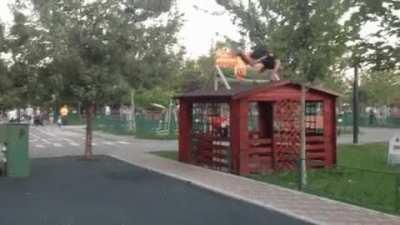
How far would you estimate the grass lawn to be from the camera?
1150cm

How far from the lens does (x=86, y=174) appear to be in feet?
55.5

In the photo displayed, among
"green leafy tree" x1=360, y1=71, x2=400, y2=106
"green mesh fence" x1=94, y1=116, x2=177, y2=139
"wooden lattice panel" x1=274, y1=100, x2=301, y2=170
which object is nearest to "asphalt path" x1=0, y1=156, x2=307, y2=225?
"wooden lattice panel" x1=274, y1=100, x2=301, y2=170

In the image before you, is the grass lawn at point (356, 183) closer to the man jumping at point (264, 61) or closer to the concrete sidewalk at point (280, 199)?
the concrete sidewalk at point (280, 199)

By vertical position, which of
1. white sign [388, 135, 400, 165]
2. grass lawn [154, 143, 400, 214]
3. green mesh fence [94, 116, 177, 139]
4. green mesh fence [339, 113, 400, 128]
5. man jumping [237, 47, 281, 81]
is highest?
man jumping [237, 47, 281, 81]

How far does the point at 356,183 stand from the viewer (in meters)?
13.9

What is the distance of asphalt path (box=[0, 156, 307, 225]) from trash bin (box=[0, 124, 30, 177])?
447 millimetres

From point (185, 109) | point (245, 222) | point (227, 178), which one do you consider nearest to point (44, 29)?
point (185, 109)

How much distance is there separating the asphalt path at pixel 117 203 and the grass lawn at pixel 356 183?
1873 mm

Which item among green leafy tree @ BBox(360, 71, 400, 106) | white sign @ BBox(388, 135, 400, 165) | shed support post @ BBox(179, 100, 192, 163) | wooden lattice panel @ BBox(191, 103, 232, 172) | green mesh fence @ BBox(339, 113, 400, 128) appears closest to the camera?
wooden lattice panel @ BBox(191, 103, 232, 172)

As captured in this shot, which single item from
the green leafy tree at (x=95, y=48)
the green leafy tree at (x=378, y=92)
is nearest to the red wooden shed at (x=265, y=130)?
the green leafy tree at (x=95, y=48)

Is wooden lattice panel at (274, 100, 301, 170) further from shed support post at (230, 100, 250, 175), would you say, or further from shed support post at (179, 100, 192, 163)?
shed support post at (179, 100, 192, 163)

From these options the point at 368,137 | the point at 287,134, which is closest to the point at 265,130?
the point at 287,134

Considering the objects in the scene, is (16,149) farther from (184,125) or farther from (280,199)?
(280,199)

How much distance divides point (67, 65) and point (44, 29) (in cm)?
126
